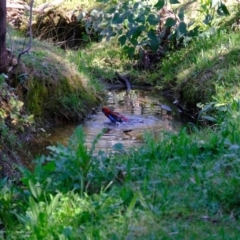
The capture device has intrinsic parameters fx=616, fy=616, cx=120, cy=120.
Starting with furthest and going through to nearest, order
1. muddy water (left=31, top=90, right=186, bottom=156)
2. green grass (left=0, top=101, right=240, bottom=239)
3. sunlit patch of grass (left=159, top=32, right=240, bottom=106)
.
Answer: sunlit patch of grass (left=159, top=32, right=240, bottom=106) → muddy water (left=31, top=90, right=186, bottom=156) → green grass (left=0, top=101, right=240, bottom=239)

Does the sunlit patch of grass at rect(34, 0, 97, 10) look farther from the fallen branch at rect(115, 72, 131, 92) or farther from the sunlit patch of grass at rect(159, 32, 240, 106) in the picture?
the sunlit patch of grass at rect(159, 32, 240, 106)

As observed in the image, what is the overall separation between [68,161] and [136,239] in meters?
1.09

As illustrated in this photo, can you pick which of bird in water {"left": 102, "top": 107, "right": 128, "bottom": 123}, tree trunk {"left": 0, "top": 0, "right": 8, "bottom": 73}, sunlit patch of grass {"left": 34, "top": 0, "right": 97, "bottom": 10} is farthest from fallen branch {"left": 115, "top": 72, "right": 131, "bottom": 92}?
tree trunk {"left": 0, "top": 0, "right": 8, "bottom": 73}

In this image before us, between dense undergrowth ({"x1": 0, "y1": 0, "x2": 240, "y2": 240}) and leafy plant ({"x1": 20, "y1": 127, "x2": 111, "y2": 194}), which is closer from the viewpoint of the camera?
dense undergrowth ({"x1": 0, "y1": 0, "x2": 240, "y2": 240})

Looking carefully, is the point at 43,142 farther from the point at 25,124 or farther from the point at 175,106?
the point at 175,106

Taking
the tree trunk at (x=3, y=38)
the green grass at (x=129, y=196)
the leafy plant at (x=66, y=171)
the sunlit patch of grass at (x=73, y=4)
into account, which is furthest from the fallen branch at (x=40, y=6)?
the leafy plant at (x=66, y=171)

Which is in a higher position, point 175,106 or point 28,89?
point 28,89

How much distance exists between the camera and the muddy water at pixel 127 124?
7.59 metres

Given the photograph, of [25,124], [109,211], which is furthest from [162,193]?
[25,124]

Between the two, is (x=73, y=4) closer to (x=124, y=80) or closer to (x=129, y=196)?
(x=124, y=80)

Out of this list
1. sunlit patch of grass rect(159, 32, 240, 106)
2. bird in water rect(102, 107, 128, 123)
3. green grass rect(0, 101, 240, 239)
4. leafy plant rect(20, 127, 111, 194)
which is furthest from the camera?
sunlit patch of grass rect(159, 32, 240, 106)

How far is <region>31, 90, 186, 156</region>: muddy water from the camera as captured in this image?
759 centimetres

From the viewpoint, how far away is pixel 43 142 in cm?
761

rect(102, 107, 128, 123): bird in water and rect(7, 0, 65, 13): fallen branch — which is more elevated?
rect(7, 0, 65, 13): fallen branch
